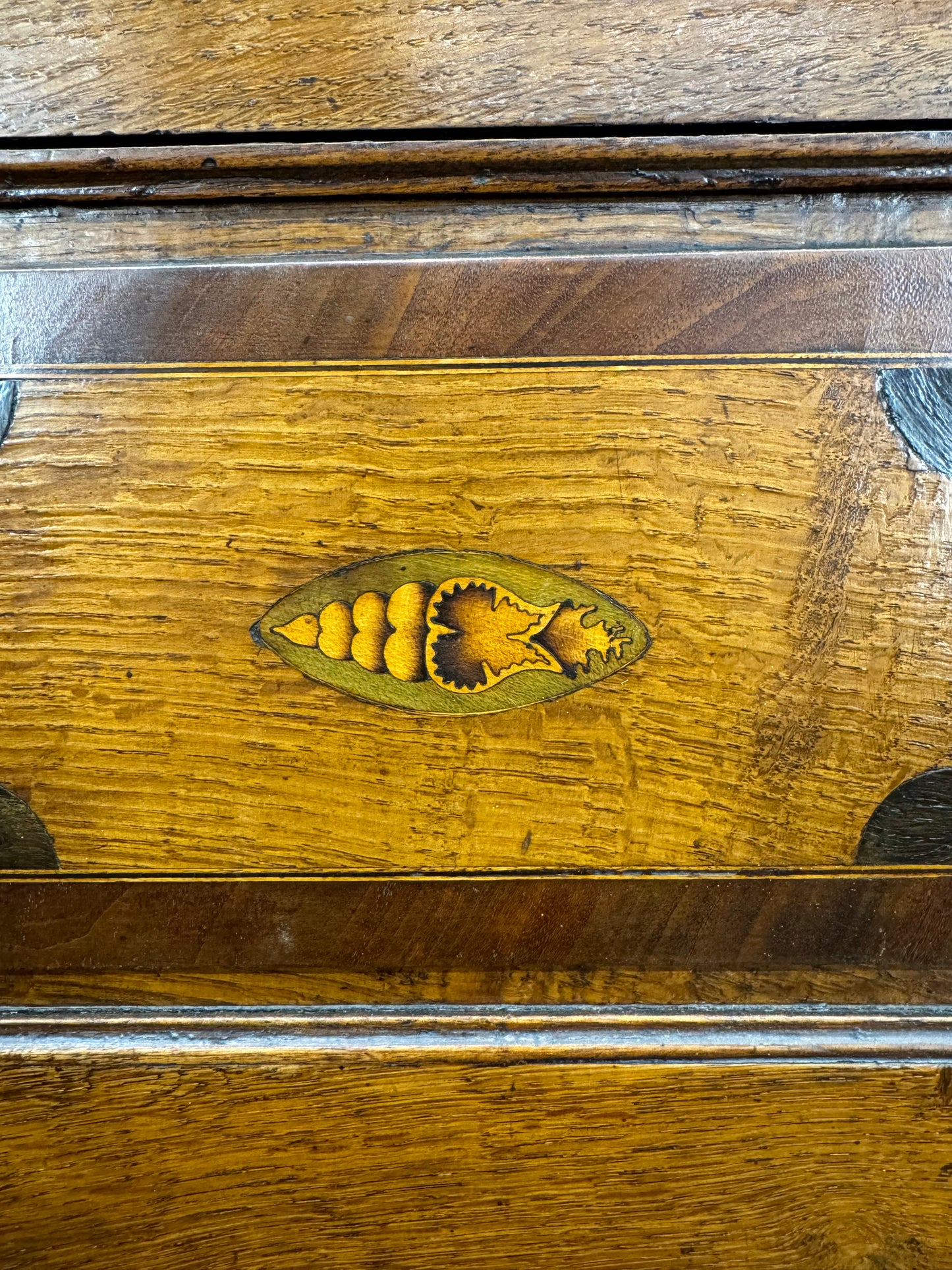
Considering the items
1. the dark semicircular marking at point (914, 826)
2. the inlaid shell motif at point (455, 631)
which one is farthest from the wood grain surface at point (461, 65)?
the dark semicircular marking at point (914, 826)

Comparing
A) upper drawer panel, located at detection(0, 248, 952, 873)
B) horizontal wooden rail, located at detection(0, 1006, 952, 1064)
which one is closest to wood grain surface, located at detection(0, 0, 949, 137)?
upper drawer panel, located at detection(0, 248, 952, 873)

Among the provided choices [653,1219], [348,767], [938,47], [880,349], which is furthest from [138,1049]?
[938,47]

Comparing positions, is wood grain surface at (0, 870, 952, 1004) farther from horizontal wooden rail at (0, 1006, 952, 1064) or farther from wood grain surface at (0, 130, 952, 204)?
wood grain surface at (0, 130, 952, 204)

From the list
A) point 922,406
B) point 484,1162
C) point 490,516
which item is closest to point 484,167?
point 490,516

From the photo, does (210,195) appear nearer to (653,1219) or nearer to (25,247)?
(25,247)

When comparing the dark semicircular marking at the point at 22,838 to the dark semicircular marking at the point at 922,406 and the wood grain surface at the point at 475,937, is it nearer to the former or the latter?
the wood grain surface at the point at 475,937

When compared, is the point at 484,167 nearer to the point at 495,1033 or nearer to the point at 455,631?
the point at 455,631

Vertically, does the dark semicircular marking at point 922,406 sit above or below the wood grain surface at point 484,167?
below
